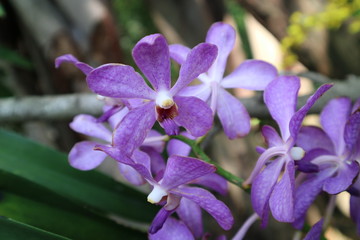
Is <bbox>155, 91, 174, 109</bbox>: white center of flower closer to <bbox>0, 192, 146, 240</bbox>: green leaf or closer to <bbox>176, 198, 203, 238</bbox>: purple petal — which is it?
<bbox>176, 198, 203, 238</bbox>: purple petal

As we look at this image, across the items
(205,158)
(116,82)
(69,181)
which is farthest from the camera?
(69,181)

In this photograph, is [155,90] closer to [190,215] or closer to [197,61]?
[197,61]

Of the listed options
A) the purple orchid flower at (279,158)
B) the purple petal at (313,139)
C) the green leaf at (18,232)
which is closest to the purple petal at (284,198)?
the purple orchid flower at (279,158)

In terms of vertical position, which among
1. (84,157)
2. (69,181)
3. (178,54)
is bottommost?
(69,181)

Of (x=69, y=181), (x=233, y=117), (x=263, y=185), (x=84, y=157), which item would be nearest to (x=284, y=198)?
(x=263, y=185)

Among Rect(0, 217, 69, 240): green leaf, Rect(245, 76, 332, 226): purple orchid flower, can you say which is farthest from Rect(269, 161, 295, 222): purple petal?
Rect(0, 217, 69, 240): green leaf
